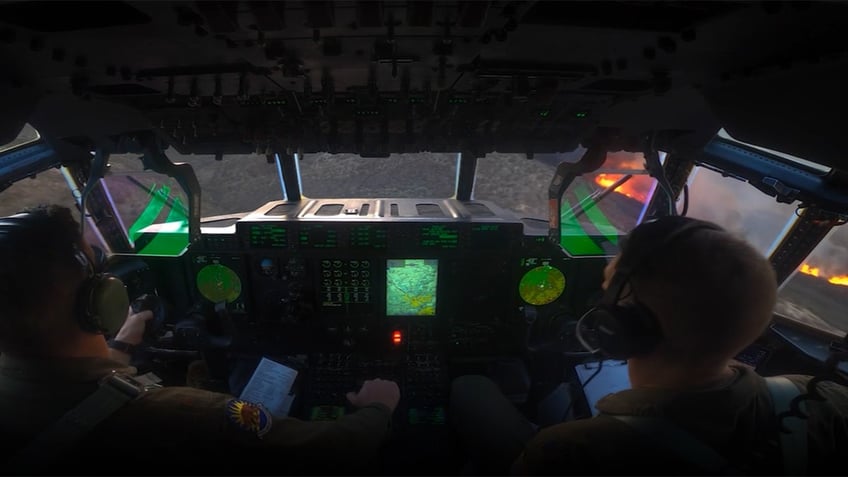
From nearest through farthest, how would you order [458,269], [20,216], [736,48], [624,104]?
[20,216] → [736,48] → [624,104] → [458,269]

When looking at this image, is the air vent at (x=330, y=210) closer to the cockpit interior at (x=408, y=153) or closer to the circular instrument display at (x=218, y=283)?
the cockpit interior at (x=408, y=153)

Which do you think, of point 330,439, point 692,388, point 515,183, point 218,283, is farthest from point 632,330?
point 515,183

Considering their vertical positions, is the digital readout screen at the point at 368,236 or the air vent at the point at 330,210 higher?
the air vent at the point at 330,210

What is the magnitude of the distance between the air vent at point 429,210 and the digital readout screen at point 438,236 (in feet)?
0.83

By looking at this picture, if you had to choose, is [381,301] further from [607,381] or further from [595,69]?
[595,69]

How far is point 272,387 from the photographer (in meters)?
2.07

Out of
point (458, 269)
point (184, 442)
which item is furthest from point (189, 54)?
point (458, 269)

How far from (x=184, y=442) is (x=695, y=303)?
1.31m

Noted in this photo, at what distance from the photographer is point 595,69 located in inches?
56.8

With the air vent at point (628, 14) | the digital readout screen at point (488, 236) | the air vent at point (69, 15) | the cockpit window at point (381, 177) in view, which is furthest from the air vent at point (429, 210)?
the air vent at point (69, 15)

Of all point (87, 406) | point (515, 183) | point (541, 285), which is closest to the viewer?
point (87, 406)

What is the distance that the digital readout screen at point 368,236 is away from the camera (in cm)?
218

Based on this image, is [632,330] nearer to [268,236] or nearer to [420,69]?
[420,69]

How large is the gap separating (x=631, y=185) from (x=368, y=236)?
7.48 ft
